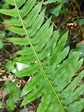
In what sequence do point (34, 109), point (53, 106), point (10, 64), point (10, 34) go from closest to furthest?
point (53, 106)
point (10, 64)
point (34, 109)
point (10, 34)

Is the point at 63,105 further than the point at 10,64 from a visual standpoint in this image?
No

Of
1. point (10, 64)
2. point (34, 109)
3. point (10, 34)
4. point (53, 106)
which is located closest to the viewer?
point (53, 106)

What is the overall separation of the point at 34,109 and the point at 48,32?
925 mm

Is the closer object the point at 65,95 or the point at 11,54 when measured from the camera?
the point at 65,95

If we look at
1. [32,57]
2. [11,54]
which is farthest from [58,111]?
[11,54]

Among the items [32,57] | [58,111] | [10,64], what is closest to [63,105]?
[58,111]

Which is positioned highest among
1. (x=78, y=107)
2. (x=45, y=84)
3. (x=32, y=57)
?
(x=32, y=57)

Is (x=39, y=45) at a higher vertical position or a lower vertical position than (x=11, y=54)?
higher

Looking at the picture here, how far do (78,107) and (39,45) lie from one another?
35 cm

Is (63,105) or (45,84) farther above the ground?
(45,84)

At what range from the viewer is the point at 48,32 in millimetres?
1602

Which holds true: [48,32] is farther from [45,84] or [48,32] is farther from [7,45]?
[7,45]

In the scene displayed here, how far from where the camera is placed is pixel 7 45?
295cm

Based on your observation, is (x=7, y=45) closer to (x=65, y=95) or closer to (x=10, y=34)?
(x=10, y=34)
